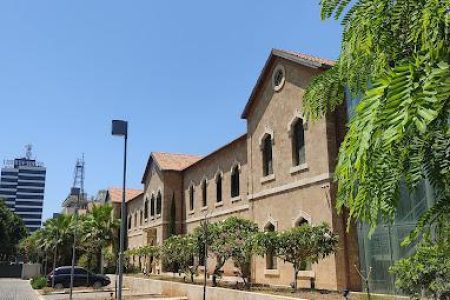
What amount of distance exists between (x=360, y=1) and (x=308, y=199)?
17.5 meters

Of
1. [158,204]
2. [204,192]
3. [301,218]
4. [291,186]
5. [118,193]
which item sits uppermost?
[118,193]

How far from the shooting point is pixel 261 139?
24500 millimetres

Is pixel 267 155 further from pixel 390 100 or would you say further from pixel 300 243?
pixel 390 100

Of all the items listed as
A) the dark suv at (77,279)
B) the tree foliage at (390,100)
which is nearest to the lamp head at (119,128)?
the tree foliage at (390,100)

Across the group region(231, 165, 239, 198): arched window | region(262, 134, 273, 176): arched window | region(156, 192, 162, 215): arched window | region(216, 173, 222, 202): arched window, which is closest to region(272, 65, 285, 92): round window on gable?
region(262, 134, 273, 176): arched window

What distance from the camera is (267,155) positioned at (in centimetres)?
2441

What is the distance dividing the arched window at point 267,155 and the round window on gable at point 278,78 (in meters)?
2.55

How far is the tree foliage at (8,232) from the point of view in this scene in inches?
2950

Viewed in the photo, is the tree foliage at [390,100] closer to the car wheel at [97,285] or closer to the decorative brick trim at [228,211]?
the decorative brick trim at [228,211]

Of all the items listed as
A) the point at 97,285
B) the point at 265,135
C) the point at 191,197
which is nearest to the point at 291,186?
the point at 265,135

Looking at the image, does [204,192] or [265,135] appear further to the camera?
[204,192]

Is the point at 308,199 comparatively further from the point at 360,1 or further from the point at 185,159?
the point at 185,159

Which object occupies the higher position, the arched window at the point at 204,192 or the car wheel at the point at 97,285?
the arched window at the point at 204,192

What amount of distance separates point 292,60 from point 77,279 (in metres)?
24.7
